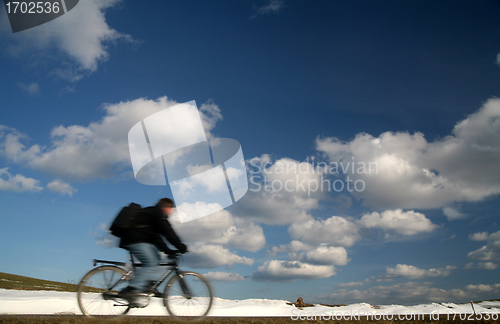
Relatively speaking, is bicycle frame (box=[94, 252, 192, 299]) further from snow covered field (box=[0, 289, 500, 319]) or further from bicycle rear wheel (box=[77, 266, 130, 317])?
snow covered field (box=[0, 289, 500, 319])

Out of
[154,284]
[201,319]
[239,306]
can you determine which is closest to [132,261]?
[154,284]

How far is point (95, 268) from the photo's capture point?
5684 millimetres

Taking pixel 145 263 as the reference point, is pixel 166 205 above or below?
above

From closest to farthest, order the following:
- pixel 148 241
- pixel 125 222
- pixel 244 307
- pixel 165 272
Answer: pixel 125 222, pixel 148 241, pixel 165 272, pixel 244 307

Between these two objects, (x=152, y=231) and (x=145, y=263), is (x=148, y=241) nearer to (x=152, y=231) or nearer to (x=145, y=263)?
(x=152, y=231)

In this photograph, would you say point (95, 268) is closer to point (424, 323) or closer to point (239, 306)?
point (424, 323)

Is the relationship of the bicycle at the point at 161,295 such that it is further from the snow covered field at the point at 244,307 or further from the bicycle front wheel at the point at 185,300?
the snow covered field at the point at 244,307

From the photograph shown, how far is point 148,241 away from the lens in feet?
17.4

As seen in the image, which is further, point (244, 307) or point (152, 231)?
point (244, 307)

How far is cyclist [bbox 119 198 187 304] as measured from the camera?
17.2 ft

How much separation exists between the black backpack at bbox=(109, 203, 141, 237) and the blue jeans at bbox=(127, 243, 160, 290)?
0.31 meters

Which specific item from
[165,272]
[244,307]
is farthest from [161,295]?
[244,307]

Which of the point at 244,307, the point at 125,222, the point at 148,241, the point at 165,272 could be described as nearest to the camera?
the point at 125,222

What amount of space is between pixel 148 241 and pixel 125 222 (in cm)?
54
